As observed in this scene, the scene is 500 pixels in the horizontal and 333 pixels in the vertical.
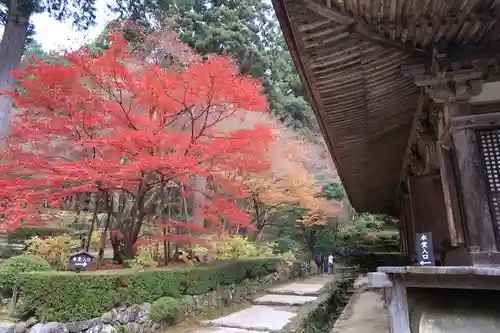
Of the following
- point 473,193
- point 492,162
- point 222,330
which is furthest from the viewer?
point 222,330

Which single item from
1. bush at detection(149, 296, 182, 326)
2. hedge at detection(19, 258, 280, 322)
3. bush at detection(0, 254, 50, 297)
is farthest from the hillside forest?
bush at detection(149, 296, 182, 326)

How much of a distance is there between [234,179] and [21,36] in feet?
33.0

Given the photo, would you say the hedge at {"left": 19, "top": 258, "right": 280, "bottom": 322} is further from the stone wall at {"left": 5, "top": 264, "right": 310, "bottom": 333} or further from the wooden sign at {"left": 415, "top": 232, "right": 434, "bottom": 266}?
the wooden sign at {"left": 415, "top": 232, "right": 434, "bottom": 266}

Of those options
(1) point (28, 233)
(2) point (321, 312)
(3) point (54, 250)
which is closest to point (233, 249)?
(2) point (321, 312)

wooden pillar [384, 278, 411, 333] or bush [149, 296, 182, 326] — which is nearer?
wooden pillar [384, 278, 411, 333]

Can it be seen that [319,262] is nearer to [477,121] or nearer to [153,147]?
[153,147]

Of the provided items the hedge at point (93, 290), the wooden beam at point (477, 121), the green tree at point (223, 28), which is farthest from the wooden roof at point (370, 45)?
the green tree at point (223, 28)

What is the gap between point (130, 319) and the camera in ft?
27.2

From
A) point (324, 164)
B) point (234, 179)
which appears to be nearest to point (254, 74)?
point (234, 179)

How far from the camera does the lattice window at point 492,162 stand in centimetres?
338

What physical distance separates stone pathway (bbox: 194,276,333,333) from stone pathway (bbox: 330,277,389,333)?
1574mm

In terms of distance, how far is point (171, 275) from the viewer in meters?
9.77

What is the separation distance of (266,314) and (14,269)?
6.94 meters

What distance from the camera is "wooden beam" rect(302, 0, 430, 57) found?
298 cm
